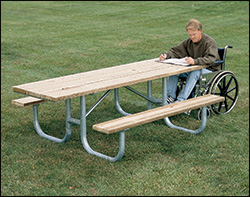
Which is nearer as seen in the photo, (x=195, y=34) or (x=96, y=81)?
(x=96, y=81)

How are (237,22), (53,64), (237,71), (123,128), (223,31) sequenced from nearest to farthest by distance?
(123,128) → (237,71) → (53,64) → (223,31) → (237,22)

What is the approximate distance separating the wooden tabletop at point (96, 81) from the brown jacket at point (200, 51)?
0.12m

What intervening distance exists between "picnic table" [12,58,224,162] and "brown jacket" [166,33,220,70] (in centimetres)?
12

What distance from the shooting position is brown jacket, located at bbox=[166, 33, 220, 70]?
6.20 m

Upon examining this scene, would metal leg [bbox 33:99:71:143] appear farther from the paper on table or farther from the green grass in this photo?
the paper on table

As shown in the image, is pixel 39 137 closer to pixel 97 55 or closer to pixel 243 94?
pixel 243 94

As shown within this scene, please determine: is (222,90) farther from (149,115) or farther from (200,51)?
(149,115)

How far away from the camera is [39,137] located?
5699 millimetres

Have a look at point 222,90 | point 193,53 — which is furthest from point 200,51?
point 222,90

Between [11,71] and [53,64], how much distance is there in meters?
1.03

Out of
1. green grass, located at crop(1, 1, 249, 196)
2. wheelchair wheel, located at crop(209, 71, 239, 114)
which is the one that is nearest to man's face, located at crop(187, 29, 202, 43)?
wheelchair wheel, located at crop(209, 71, 239, 114)

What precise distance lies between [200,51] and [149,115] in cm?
178

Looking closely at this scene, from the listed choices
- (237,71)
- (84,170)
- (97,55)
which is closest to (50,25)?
(97,55)

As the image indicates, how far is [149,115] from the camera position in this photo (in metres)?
5.11
